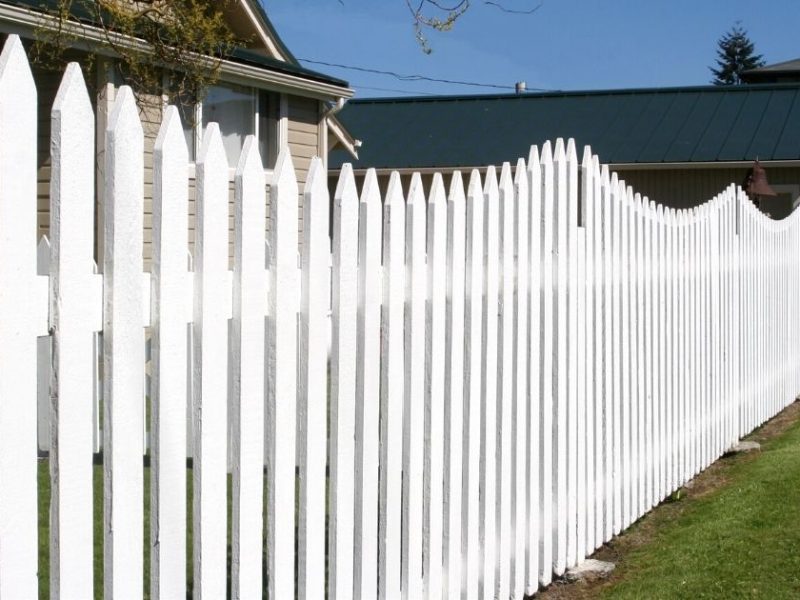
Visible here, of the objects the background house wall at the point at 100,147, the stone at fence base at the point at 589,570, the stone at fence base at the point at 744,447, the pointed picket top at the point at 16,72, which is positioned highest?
the background house wall at the point at 100,147

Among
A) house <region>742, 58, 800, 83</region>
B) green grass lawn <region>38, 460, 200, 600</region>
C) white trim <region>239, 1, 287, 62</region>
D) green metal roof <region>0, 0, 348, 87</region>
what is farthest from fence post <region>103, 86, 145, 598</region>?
house <region>742, 58, 800, 83</region>

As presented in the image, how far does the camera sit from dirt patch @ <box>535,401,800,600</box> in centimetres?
523

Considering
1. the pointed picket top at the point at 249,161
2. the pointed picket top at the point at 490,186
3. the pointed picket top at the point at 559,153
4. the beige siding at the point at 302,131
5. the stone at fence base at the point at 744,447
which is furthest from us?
the beige siding at the point at 302,131

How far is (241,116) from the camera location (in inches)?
557

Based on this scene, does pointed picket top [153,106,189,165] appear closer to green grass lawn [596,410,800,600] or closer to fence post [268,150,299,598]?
fence post [268,150,299,598]

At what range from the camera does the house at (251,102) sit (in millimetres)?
11586

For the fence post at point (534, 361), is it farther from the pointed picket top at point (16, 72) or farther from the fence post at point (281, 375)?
the pointed picket top at point (16, 72)

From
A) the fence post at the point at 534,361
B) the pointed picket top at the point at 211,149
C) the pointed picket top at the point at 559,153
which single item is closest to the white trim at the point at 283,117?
the pointed picket top at the point at 559,153

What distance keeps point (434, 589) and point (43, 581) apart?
1831 mm

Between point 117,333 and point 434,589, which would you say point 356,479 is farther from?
point 117,333

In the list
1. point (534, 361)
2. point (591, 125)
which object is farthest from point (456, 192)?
point (591, 125)

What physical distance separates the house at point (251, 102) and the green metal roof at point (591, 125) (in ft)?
33.7

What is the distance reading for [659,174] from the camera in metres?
24.7

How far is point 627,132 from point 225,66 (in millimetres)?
15371
